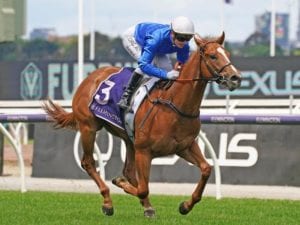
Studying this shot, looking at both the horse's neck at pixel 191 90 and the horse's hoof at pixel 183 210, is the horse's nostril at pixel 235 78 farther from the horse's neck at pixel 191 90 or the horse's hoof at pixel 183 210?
the horse's hoof at pixel 183 210

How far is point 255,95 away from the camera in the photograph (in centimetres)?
2048

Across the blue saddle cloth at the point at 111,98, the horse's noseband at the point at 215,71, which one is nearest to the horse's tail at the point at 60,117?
the blue saddle cloth at the point at 111,98

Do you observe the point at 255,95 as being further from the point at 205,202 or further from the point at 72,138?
the point at 205,202

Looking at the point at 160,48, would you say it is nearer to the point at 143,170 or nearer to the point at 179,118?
the point at 179,118

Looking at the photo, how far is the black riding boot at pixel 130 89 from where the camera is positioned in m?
9.04

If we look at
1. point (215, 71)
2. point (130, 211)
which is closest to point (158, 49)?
point (215, 71)

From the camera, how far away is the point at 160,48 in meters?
8.91

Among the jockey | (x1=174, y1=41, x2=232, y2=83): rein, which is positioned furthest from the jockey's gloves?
(x1=174, y1=41, x2=232, y2=83): rein

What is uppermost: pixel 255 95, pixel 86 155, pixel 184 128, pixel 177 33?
pixel 177 33

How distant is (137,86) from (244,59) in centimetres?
1132

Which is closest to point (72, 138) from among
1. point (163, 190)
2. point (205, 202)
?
point (163, 190)

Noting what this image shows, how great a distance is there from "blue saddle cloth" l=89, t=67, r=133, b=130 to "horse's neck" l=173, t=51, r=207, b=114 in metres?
0.83

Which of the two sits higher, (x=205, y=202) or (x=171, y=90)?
(x=171, y=90)

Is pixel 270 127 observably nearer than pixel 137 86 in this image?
No
